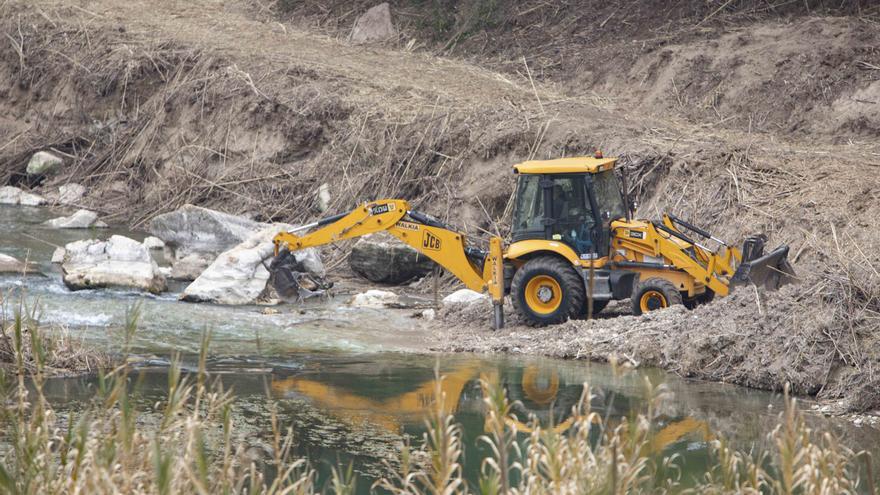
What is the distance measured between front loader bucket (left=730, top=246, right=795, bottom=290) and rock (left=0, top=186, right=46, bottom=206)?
13.8 m

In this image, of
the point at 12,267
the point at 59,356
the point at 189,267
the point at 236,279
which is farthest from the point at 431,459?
the point at 12,267

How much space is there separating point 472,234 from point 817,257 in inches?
207

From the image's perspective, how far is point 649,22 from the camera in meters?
21.4

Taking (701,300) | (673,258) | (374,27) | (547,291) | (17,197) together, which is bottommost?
(701,300)

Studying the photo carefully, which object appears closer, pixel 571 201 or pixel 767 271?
pixel 767 271

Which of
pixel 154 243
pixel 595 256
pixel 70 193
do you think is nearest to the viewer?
pixel 595 256

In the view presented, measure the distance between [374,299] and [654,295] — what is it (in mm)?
3872

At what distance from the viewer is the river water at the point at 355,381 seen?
30.0 ft

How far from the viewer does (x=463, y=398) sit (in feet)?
34.4

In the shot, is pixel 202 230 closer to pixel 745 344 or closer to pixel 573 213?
pixel 573 213

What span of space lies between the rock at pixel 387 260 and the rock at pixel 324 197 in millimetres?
2562

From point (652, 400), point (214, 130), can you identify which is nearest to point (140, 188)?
point (214, 130)

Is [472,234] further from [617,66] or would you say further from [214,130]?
[214,130]

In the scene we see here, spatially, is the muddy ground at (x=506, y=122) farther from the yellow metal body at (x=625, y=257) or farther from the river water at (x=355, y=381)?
the river water at (x=355, y=381)
